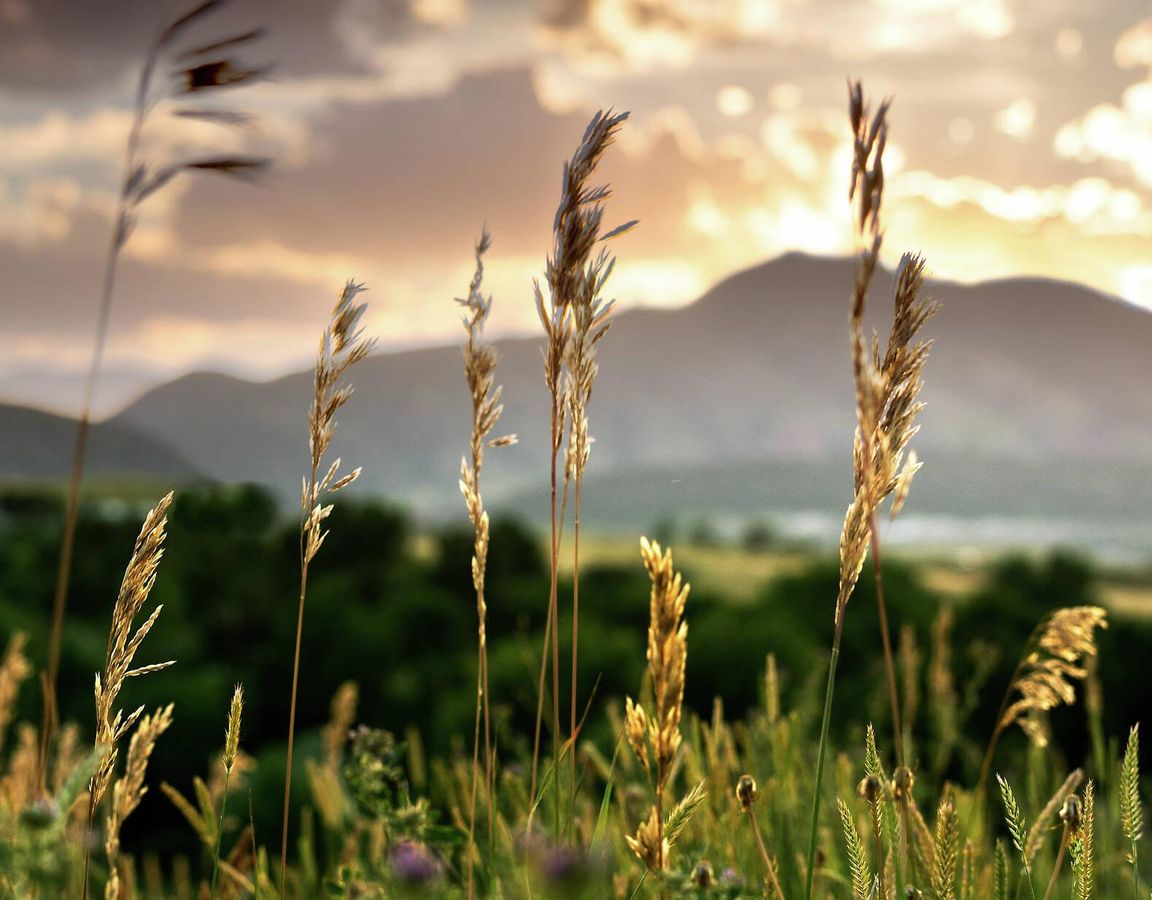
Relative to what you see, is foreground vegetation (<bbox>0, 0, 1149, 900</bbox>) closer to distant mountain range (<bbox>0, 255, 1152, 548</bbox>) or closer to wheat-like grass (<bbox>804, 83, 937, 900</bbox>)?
wheat-like grass (<bbox>804, 83, 937, 900</bbox>)

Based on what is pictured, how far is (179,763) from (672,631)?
32.6ft

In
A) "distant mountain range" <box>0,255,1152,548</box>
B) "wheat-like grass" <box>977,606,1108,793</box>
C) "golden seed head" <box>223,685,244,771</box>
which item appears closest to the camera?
"golden seed head" <box>223,685,244,771</box>

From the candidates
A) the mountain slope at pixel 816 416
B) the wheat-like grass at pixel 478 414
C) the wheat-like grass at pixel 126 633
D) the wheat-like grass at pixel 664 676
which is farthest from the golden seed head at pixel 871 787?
the mountain slope at pixel 816 416

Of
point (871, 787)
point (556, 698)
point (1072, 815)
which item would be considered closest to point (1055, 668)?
point (1072, 815)

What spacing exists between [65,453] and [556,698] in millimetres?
933

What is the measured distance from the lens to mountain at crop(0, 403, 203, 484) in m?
1.89

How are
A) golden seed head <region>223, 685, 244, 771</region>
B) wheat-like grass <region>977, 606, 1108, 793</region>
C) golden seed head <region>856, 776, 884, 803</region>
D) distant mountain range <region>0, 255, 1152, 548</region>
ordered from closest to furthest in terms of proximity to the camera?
1. golden seed head <region>856, 776, 884, 803</region>
2. golden seed head <region>223, 685, 244, 771</region>
3. wheat-like grass <region>977, 606, 1108, 793</region>
4. distant mountain range <region>0, 255, 1152, 548</region>

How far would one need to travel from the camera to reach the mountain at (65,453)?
1.89 metres

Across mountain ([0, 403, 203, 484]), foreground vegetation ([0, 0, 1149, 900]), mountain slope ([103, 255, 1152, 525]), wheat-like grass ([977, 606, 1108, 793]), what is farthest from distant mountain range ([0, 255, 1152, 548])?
wheat-like grass ([977, 606, 1108, 793])

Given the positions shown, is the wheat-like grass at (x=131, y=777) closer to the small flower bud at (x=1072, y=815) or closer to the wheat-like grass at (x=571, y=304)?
the wheat-like grass at (x=571, y=304)

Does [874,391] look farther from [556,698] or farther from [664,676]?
[556,698]

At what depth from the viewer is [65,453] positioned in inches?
66.4

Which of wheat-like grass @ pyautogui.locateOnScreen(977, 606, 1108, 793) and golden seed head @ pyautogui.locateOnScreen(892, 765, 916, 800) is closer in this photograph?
golden seed head @ pyautogui.locateOnScreen(892, 765, 916, 800)

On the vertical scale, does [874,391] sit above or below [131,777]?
above
